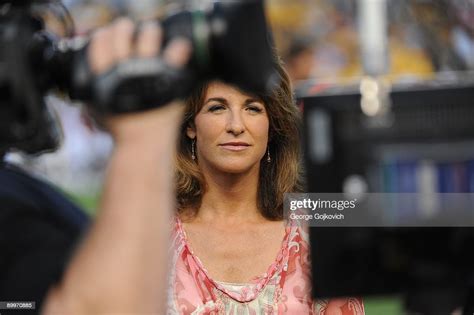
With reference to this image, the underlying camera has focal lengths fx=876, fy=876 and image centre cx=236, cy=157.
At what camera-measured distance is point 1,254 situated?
31.9 inches

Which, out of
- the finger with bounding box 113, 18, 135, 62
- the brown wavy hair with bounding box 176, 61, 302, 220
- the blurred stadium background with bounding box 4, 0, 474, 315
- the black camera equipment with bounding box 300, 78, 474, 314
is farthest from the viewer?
the blurred stadium background with bounding box 4, 0, 474, 315

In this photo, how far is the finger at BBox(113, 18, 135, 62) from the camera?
0.72 meters

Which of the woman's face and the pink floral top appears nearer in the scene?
the pink floral top

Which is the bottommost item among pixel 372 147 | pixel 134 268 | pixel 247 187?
pixel 134 268

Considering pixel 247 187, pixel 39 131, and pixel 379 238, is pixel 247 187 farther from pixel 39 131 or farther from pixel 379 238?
pixel 39 131

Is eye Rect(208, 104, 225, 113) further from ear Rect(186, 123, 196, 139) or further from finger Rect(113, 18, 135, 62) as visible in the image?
finger Rect(113, 18, 135, 62)

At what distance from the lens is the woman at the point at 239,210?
4.66ft

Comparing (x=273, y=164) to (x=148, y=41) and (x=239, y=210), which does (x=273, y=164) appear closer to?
(x=239, y=210)

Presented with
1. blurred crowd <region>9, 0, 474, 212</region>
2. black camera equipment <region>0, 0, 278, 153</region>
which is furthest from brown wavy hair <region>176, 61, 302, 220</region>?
blurred crowd <region>9, 0, 474, 212</region>

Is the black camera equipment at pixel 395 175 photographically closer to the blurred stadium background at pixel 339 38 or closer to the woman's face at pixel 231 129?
the woman's face at pixel 231 129

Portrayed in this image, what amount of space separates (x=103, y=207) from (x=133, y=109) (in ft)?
0.28

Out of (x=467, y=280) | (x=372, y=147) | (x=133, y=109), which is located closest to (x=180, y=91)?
(x=133, y=109)

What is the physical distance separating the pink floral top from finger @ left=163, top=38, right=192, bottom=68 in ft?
2.38

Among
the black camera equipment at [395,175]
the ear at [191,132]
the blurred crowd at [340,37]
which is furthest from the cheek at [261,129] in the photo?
the blurred crowd at [340,37]
